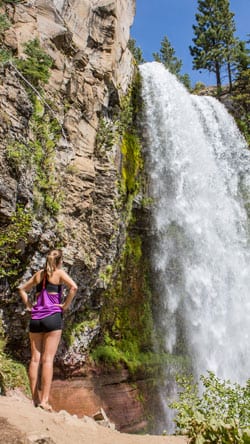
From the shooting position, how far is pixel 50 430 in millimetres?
3951

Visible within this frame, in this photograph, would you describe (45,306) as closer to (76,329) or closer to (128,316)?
(76,329)

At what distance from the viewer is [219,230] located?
58.0 ft

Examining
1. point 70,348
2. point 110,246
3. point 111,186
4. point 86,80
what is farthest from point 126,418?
point 86,80

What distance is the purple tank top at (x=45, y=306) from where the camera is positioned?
543cm

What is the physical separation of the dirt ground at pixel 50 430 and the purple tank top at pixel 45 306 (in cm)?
112

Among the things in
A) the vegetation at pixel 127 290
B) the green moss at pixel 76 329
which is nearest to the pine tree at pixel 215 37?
the vegetation at pixel 127 290

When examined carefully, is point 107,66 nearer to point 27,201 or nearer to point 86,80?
point 86,80

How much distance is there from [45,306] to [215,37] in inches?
1400

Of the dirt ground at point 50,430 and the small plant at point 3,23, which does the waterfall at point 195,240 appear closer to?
the small plant at point 3,23

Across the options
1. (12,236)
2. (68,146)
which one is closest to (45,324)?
(12,236)

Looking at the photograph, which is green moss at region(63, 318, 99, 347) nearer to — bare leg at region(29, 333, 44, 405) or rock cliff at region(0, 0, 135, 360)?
rock cliff at region(0, 0, 135, 360)

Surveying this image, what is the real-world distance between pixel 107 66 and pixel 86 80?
1.59 metres

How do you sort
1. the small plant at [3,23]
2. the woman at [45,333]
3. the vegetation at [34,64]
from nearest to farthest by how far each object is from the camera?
the woman at [45,333] < the small plant at [3,23] < the vegetation at [34,64]

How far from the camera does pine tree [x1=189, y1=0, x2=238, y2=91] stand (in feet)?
114
